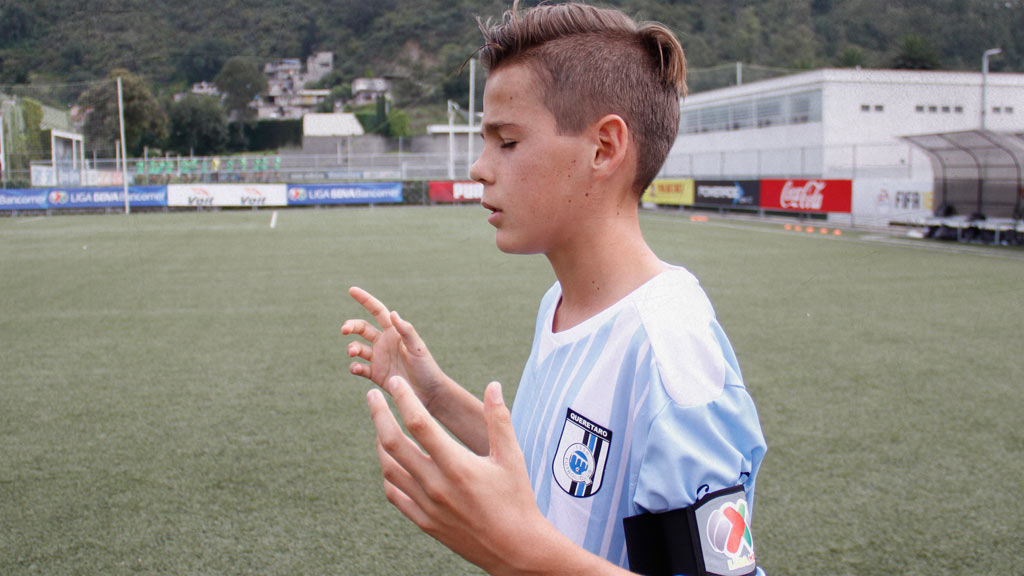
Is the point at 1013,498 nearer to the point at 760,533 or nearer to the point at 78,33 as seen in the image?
the point at 760,533

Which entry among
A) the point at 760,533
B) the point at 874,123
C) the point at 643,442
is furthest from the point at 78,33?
the point at 874,123

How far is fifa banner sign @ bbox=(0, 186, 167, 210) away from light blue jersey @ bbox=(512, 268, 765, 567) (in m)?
38.7

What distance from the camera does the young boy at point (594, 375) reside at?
93 centimetres

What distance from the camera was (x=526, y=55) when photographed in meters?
1.31

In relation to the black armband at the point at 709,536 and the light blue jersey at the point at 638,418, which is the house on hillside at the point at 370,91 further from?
the black armband at the point at 709,536

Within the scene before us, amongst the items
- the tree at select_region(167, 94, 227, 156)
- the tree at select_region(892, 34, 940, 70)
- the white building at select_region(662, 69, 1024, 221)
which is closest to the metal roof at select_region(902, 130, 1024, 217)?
the white building at select_region(662, 69, 1024, 221)

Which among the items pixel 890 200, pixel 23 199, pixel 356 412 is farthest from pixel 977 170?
pixel 23 199

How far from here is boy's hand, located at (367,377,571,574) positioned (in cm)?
88

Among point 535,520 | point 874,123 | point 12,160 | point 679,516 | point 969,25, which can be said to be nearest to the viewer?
point 535,520

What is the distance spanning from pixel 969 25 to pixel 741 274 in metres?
5.11

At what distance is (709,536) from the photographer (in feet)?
3.34

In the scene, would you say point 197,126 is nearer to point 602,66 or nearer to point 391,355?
point 391,355

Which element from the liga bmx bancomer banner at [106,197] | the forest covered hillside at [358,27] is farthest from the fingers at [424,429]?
the liga bmx bancomer banner at [106,197]

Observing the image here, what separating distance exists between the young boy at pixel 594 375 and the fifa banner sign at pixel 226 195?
124 ft
